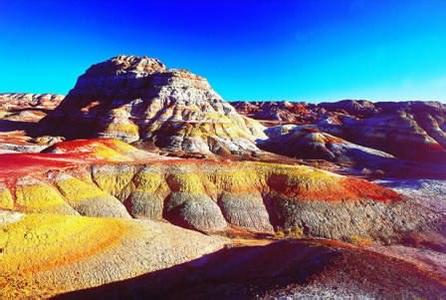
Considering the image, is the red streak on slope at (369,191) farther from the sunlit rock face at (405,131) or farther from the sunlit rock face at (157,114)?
the sunlit rock face at (405,131)

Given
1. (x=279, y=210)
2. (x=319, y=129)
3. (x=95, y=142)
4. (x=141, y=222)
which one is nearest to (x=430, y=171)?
(x=319, y=129)

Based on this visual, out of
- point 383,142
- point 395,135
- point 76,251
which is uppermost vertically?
point 395,135

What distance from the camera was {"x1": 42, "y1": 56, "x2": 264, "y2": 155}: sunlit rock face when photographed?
5837 inches

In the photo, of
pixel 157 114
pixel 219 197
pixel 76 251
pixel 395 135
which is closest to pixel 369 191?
pixel 219 197

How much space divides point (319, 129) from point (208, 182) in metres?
126

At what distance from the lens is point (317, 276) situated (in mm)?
29375

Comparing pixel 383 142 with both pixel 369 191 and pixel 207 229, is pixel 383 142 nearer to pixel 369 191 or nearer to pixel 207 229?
pixel 369 191

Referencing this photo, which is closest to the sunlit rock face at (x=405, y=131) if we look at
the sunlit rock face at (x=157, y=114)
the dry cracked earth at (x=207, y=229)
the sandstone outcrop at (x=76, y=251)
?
the dry cracked earth at (x=207, y=229)

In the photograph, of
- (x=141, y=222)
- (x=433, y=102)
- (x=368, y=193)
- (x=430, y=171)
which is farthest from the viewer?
(x=433, y=102)

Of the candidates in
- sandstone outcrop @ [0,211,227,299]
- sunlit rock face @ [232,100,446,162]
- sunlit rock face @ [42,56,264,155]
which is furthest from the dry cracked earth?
sunlit rock face @ [42,56,264,155]

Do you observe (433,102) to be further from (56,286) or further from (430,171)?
(56,286)

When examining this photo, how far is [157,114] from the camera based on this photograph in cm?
16325

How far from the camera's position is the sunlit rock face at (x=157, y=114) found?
148250 mm

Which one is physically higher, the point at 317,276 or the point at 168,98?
the point at 168,98
